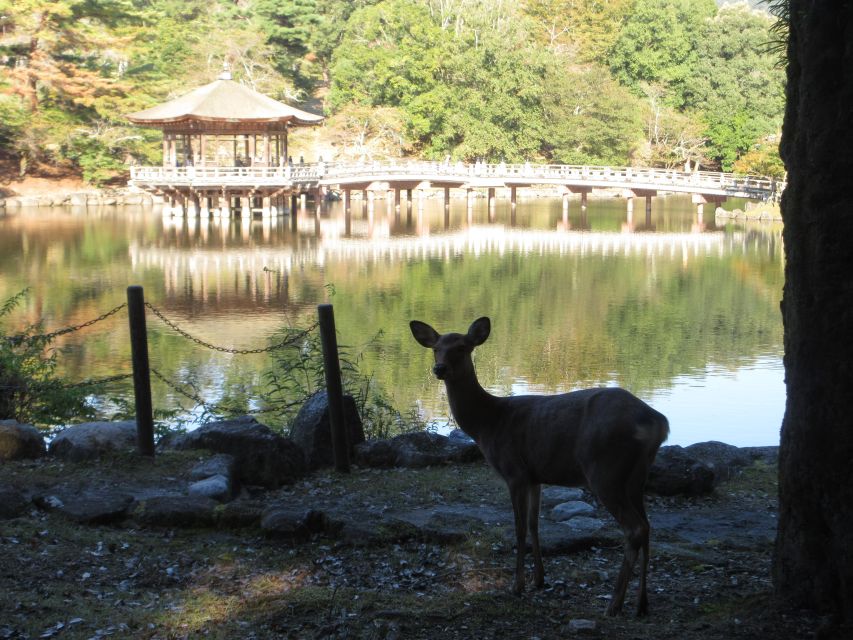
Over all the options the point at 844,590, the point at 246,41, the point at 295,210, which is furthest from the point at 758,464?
the point at 246,41

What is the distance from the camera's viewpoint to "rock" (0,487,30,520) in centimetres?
511

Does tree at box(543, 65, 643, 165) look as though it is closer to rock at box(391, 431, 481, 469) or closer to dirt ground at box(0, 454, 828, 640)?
rock at box(391, 431, 481, 469)

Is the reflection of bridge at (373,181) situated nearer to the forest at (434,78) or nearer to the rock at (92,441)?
the forest at (434,78)

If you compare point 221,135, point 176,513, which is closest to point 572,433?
point 176,513

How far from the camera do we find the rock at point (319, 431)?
6609 mm

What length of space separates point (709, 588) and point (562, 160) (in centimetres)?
4235

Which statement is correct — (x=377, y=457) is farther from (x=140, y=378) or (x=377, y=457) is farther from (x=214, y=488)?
(x=140, y=378)

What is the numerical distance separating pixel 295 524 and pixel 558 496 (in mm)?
1677

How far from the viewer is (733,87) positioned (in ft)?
157

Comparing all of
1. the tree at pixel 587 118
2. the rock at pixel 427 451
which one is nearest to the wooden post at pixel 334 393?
the rock at pixel 427 451

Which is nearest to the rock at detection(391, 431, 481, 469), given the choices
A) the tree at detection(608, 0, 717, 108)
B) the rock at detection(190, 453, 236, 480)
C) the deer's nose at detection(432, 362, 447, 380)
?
the rock at detection(190, 453, 236, 480)

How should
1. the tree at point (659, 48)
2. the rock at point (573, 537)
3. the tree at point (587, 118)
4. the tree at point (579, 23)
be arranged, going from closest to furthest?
the rock at point (573, 537) → the tree at point (587, 118) → the tree at point (659, 48) → the tree at point (579, 23)

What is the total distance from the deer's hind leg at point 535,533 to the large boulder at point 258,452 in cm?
228

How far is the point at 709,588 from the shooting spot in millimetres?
4133
